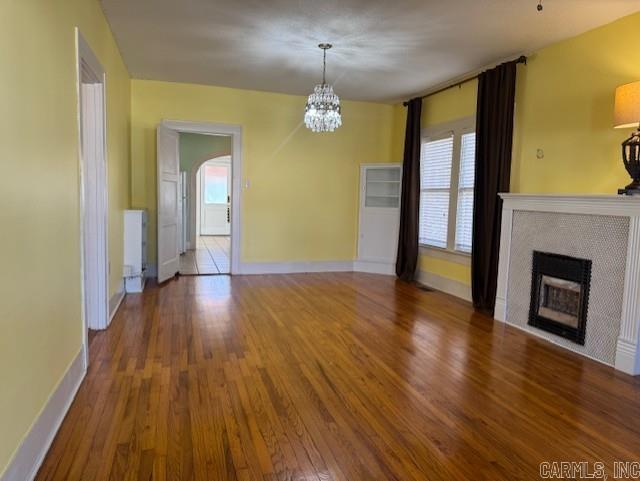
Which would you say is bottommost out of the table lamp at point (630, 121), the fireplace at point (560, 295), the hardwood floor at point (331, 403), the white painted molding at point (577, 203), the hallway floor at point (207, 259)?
the hardwood floor at point (331, 403)

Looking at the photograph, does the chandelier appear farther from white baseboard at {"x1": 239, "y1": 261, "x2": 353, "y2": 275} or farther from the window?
white baseboard at {"x1": 239, "y1": 261, "x2": 353, "y2": 275}

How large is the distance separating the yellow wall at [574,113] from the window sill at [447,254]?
1.08 metres

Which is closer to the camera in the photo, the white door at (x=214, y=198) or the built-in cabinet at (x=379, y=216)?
the built-in cabinet at (x=379, y=216)

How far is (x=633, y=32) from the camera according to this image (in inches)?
130

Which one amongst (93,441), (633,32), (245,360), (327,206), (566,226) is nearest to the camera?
(93,441)

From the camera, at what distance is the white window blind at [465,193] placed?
5105 mm

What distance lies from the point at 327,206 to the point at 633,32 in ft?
13.9

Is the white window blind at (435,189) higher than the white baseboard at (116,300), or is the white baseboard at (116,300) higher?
the white window blind at (435,189)

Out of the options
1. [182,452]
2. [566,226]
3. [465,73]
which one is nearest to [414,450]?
[182,452]

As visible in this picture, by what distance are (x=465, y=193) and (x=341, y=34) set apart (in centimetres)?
244

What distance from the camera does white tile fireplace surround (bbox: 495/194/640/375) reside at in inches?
118

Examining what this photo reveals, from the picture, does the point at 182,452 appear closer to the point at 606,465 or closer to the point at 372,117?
the point at 606,465

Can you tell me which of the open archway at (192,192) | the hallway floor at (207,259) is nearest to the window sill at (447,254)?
the hallway floor at (207,259)

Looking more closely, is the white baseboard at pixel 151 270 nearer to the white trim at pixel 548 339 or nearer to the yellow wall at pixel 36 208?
the yellow wall at pixel 36 208
